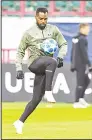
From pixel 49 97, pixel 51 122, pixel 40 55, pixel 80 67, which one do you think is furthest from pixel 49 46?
pixel 80 67

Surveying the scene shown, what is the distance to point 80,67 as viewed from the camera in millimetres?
14133

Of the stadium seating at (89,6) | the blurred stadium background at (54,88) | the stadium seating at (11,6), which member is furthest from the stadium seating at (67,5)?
the stadium seating at (11,6)

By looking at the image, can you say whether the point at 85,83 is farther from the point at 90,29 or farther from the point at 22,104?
the point at 90,29

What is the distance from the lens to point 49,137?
24.3 ft

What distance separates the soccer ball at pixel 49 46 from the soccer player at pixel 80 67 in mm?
6206

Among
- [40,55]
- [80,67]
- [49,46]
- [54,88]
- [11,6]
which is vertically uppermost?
[11,6]

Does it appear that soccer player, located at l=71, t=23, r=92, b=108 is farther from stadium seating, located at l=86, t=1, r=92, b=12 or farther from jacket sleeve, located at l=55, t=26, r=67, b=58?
jacket sleeve, located at l=55, t=26, r=67, b=58

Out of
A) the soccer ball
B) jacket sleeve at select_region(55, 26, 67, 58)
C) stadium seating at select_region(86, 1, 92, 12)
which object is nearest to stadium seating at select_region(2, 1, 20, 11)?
stadium seating at select_region(86, 1, 92, 12)

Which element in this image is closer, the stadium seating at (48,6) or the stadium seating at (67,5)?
the stadium seating at (48,6)

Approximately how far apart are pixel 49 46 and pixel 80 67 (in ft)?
24.4

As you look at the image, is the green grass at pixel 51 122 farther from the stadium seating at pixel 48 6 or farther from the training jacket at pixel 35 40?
the stadium seating at pixel 48 6

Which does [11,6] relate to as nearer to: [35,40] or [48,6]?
[48,6]

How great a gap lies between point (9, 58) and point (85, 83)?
13.5ft

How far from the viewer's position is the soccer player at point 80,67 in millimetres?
13302
